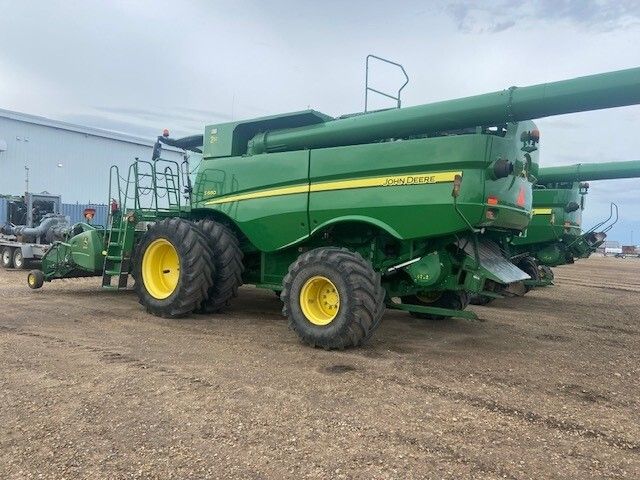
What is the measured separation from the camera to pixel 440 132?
6.09 m

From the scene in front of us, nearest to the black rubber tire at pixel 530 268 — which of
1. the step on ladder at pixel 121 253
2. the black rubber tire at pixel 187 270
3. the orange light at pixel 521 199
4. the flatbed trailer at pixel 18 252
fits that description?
the orange light at pixel 521 199

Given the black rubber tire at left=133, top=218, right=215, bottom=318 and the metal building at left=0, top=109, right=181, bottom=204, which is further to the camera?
the metal building at left=0, top=109, right=181, bottom=204

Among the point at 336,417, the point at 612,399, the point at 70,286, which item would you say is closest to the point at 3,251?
the point at 70,286

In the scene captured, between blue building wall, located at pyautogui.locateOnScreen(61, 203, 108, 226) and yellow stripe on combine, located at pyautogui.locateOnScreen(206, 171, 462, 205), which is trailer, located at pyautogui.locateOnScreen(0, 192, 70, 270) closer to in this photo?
yellow stripe on combine, located at pyautogui.locateOnScreen(206, 171, 462, 205)

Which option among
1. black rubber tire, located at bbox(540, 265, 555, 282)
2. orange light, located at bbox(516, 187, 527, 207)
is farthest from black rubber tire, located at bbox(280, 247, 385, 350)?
black rubber tire, located at bbox(540, 265, 555, 282)

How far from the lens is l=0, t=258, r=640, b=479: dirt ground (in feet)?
10.3

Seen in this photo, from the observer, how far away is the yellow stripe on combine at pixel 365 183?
18.4 ft

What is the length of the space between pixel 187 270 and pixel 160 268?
101 cm

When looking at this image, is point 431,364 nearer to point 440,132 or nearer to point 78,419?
point 440,132

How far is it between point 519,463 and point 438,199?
2.93m

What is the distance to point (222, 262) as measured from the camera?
23.5 ft

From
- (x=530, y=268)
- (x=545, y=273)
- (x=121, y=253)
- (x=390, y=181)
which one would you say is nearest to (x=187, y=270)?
(x=121, y=253)

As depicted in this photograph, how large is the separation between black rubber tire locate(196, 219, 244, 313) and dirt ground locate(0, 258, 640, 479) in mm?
392

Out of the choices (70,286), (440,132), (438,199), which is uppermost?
(440,132)
